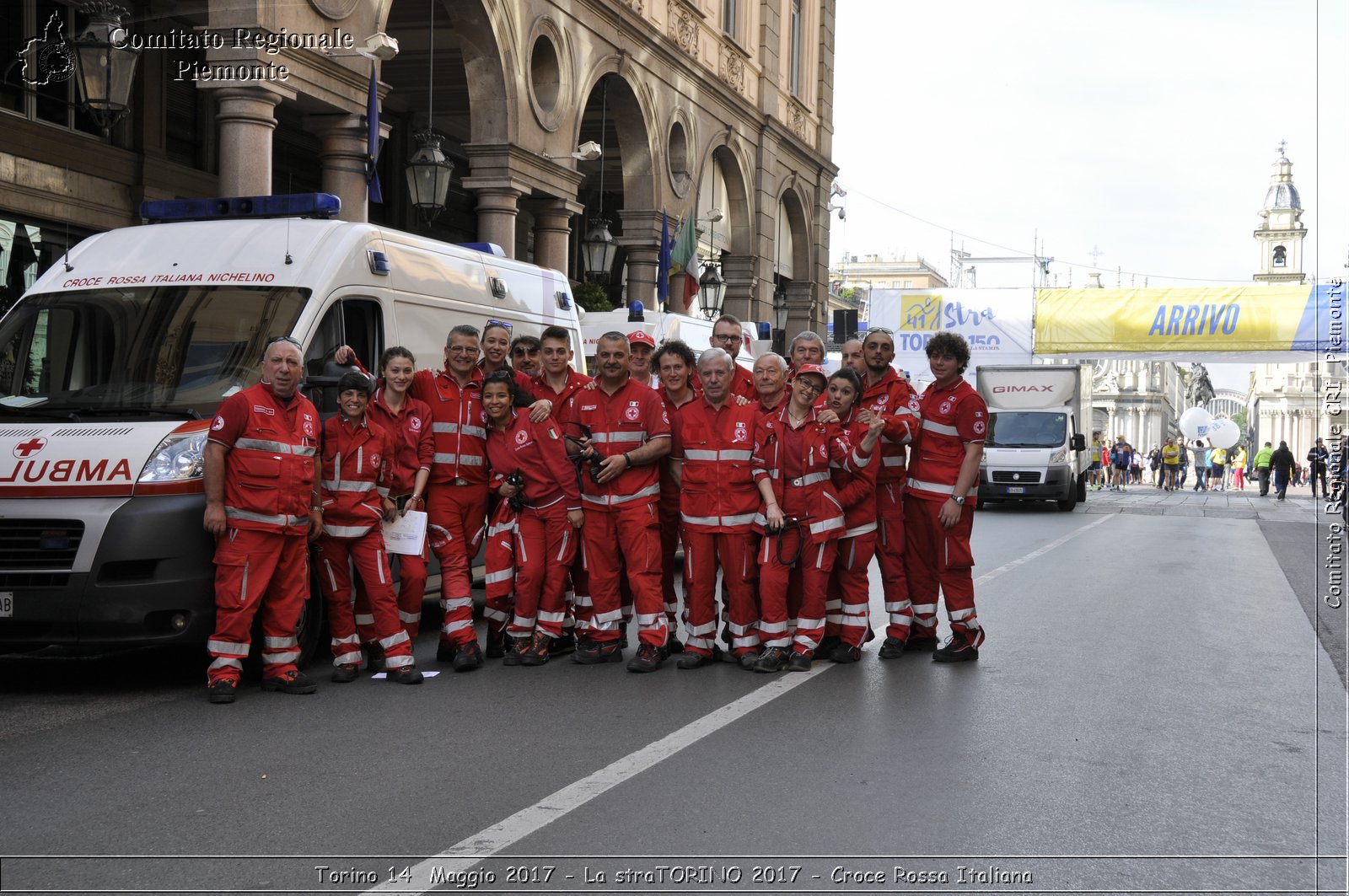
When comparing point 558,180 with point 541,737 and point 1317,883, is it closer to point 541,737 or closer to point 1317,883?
point 541,737

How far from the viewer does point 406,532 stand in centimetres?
775

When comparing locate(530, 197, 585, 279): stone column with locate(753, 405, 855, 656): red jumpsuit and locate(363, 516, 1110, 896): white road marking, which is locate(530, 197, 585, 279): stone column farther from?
locate(363, 516, 1110, 896): white road marking

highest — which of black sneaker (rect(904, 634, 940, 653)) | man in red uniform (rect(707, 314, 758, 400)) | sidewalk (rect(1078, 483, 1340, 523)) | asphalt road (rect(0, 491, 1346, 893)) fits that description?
man in red uniform (rect(707, 314, 758, 400))

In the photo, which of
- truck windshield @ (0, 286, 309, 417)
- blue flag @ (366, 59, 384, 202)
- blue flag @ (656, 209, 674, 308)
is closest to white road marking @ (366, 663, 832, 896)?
truck windshield @ (0, 286, 309, 417)

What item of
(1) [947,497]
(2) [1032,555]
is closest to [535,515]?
(1) [947,497]

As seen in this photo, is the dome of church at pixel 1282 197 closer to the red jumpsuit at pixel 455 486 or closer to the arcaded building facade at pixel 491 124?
the arcaded building facade at pixel 491 124

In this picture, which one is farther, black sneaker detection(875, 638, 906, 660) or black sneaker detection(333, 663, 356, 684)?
black sneaker detection(875, 638, 906, 660)

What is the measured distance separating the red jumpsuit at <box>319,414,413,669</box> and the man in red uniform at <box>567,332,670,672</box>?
45.4 inches

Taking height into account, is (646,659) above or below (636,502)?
below

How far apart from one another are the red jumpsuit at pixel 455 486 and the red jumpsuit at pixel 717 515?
120 centimetres

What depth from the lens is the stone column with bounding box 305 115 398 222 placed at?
14977mm

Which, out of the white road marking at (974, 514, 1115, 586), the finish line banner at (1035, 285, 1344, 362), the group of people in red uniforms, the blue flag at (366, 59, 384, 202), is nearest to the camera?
the group of people in red uniforms

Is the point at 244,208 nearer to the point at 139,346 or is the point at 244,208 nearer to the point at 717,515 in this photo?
the point at 139,346

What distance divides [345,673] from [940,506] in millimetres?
3558
